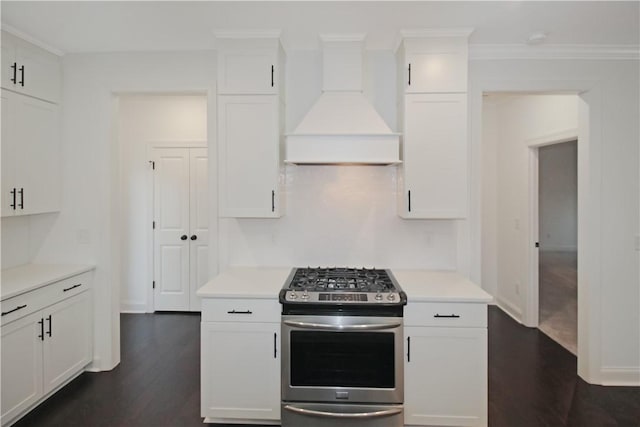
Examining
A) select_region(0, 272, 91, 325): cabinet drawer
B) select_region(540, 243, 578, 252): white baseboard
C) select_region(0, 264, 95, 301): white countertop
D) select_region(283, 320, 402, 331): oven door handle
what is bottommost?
select_region(540, 243, 578, 252): white baseboard

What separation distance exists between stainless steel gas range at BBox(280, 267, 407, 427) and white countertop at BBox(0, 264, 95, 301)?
163cm

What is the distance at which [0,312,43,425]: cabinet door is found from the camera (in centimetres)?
222

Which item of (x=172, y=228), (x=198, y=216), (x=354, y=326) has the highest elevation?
(x=198, y=216)

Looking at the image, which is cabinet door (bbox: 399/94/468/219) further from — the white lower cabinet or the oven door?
the oven door

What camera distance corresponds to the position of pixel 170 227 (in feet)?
14.9

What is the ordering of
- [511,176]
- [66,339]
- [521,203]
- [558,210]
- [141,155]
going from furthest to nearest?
[558,210] → [141,155] → [511,176] → [521,203] → [66,339]

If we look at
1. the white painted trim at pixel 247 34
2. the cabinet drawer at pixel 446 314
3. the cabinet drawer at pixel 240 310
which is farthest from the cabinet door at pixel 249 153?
the cabinet drawer at pixel 446 314

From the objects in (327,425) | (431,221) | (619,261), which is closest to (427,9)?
(431,221)

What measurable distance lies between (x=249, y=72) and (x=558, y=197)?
1024 centimetres

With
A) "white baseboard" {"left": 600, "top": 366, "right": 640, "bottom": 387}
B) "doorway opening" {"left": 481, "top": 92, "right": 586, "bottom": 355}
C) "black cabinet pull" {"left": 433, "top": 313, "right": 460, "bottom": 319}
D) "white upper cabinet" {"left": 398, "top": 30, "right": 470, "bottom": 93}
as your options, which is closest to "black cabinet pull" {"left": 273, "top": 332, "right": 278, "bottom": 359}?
"black cabinet pull" {"left": 433, "top": 313, "right": 460, "bottom": 319}

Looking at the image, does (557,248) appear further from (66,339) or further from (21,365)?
(21,365)

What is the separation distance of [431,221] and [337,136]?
3.36ft

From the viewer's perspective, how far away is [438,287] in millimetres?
2416

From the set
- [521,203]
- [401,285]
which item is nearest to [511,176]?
[521,203]
